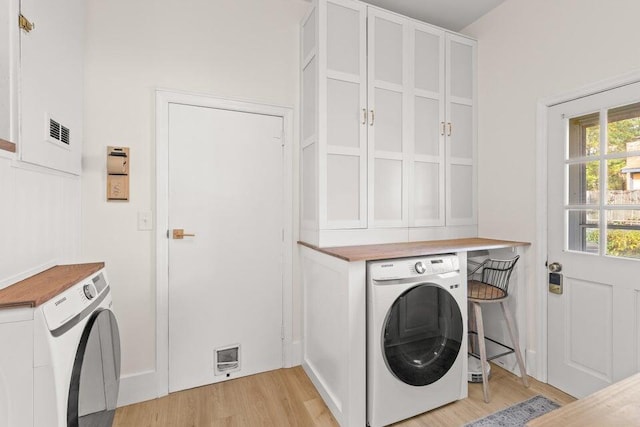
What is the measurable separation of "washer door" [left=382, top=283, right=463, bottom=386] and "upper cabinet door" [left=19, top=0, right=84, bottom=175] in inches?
74.7

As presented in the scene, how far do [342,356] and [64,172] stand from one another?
1.83 metres

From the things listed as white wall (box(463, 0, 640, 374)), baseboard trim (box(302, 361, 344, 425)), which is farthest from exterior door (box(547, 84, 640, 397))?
baseboard trim (box(302, 361, 344, 425))

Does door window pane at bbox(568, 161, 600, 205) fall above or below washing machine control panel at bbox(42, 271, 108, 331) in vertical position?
above

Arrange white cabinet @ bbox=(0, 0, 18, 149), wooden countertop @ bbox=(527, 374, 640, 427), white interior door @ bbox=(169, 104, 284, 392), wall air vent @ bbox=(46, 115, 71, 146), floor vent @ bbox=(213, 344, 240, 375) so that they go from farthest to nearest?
floor vent @ bbox=(213, 344, 240, 375), white interior door @ bbox=(169, 104, 284, 392), wall air vent @ bbox=(46, 115, 71, 146), white cabinet @ bbox=(0, 0, 18, 149), wooden countertop @ bbox=(527, 374, 640, 427)

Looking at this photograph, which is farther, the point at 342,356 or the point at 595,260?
the point at 595,260

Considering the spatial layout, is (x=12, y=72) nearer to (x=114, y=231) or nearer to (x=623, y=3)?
(x=114, y=231)

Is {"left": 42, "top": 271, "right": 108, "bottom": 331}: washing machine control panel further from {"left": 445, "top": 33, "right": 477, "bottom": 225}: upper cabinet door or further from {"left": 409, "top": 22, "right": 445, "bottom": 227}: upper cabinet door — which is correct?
{"left": 445, "top": 33, "right": 477, "bottom": 225}: upper cabinet door

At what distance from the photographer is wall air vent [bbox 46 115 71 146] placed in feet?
4.58

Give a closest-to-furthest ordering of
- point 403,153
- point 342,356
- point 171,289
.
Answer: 1. point 342,356
2. point 171,289
3. point 403,153

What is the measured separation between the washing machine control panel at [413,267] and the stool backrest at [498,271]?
558mm

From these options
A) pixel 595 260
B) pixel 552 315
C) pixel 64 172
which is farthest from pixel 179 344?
pixel 595 260

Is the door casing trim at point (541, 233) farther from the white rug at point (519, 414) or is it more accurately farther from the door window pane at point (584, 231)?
the white rug at point (519, 414)

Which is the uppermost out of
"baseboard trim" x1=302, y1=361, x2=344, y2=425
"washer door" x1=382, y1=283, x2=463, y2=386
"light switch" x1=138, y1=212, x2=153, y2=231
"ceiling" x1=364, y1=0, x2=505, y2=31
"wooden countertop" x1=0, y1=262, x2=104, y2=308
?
"ceiling" x1=364, y1=0, x2=505, y2=31

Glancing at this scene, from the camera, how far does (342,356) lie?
5.61ft
